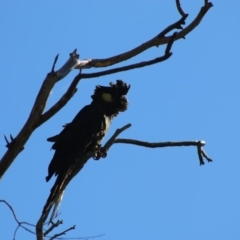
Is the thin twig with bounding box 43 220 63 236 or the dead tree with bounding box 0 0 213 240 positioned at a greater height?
the dead tree with bounding box 0 0 213 240

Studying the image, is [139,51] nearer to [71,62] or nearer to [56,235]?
[71,62]

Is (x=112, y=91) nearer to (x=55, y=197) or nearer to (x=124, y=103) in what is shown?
(x=124, y=103)

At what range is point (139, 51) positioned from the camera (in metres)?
5.44

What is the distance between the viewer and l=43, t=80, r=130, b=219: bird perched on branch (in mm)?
6625

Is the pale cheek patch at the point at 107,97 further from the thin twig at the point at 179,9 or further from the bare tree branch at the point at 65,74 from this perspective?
the thin twig at the point at 179,9

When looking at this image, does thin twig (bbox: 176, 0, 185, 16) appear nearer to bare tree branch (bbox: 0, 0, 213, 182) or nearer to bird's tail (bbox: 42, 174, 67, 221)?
bare tree branch (bbox: 0, 0, 213, 182)

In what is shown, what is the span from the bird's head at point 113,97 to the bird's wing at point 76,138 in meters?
0.22

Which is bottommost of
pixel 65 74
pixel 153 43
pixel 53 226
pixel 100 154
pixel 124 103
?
A: pixel 53 226

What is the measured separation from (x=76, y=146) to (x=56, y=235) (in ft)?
9.35

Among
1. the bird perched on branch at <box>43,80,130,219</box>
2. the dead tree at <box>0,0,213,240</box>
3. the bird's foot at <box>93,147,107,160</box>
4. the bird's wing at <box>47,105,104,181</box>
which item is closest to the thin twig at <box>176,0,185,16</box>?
the dead tree at <box>0,0,213,240</box>

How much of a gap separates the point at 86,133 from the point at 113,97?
0.83 meters

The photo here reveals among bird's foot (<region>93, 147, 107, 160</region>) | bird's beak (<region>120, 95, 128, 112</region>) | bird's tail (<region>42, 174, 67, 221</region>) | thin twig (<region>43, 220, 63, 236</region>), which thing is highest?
bird's beak (<region>120, 95, 128, 112</region>)

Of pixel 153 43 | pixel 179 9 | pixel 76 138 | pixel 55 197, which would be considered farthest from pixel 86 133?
pixel 179 9

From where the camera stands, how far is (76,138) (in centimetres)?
722
